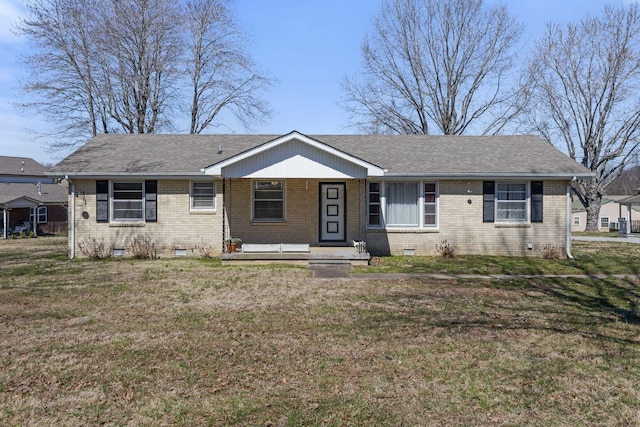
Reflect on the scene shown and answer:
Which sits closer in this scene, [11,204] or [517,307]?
[517,307]

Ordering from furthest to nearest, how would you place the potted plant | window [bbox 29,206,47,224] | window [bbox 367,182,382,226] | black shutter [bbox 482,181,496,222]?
1. window [bbox 29,206,47,224]
2. window [bbox 367,182,382,226]
3. black shutter [bbox 482,181,496,222]
4. the potted plant

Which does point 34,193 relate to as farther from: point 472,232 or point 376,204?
point 472,232

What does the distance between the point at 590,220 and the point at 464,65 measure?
16757 millimetres

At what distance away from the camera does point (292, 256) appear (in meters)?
13.6

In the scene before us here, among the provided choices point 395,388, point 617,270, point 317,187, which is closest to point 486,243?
point 617,270

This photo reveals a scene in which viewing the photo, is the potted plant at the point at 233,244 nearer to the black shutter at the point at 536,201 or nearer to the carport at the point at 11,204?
the black shutter at the point at 536,201

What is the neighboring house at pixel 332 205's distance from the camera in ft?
50.2

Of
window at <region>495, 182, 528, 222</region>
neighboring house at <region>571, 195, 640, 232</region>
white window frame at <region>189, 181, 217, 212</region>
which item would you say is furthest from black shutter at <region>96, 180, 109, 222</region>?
neighboring house at <region>571, 195, 640, 232</region>

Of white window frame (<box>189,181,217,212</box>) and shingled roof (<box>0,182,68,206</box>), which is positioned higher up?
shingled roof (<box>0,182,68,206</box>)

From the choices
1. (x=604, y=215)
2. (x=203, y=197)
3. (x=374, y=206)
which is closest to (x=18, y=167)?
(x=203, y=197)

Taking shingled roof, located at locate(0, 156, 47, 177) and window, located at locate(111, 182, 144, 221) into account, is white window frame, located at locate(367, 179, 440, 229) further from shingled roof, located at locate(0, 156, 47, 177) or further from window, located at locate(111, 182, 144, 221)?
shingled roof, located at locate(0, 156, 47, 177)

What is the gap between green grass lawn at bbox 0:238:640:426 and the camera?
14.1 ft

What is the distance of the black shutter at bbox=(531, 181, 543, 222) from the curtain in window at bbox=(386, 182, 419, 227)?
13.8 feet

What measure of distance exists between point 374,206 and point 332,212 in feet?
5.20
